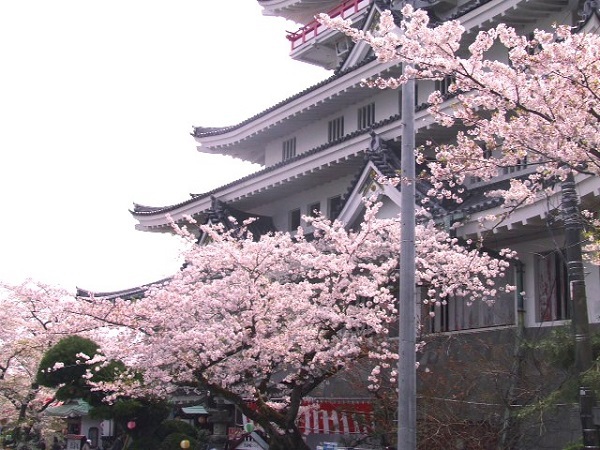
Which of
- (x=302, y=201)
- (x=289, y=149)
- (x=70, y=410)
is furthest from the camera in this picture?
(x=70, y=410)

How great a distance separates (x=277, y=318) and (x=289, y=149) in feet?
45.9

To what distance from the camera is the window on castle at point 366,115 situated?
28234 mm

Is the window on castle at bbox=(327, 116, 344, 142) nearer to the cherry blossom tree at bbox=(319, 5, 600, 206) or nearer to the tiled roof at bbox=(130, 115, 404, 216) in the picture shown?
the tiled roof at bbox=(130, 115, 404, 216)

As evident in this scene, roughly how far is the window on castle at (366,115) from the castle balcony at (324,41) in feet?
16.7

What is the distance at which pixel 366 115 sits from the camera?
93.5 ft

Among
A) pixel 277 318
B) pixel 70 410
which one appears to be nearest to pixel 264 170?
pixel 277 318

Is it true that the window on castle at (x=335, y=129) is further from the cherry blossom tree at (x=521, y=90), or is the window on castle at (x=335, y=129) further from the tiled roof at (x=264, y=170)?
the cherry blossom tree at (x=521, y=90)

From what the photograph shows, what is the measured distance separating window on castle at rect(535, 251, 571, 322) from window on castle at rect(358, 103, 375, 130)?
1055 centimetres

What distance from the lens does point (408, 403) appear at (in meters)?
11.8

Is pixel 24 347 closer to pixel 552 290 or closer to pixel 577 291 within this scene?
pixel 552 290

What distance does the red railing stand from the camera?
3303cm

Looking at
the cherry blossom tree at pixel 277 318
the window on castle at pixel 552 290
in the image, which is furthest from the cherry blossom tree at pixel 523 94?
the window on castle at pixel 552 290

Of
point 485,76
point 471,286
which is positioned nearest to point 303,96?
point 471,286

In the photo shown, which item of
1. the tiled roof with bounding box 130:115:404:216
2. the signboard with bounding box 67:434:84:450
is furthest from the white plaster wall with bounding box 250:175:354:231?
the signboard with bounding box 67:434:84:450
